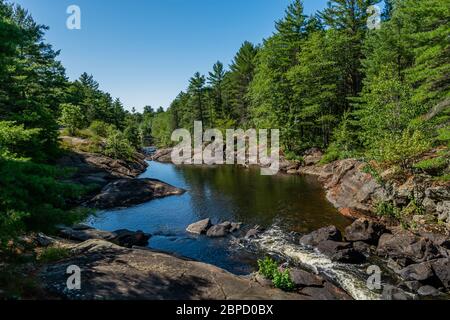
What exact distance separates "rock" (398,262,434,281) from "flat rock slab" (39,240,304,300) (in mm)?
5815

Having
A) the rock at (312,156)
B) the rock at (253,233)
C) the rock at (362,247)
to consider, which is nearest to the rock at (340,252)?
the rock at (362,247)

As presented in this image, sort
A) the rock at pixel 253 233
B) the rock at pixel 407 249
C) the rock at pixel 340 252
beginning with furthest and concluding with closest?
the rock at pixel 253 233
the rock at pixel 340 252
the rock at pixel 407 249

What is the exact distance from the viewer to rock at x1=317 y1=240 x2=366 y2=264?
1536cm

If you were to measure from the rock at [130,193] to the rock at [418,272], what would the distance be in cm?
2238

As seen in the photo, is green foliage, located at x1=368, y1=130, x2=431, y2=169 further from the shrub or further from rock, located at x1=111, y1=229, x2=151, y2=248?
the shrub

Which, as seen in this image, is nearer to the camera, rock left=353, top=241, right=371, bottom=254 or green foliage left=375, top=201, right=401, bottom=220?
rock left=353, top=241, right=371, bottom=254

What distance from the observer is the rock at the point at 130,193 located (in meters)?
27.6

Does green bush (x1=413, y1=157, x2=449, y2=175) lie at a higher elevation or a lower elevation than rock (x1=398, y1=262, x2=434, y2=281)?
higher

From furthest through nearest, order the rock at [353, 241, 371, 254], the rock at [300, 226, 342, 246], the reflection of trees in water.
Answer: the reflection of trees in water → the rock at [300, 226, 342, 246] → the rock at [353, 241, 371, 254]

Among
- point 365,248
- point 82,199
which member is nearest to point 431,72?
point 365,248

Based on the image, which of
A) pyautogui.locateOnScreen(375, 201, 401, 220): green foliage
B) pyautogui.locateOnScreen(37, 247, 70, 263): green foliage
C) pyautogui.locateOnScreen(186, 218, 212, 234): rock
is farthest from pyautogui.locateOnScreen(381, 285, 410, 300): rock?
pyautogui.locateOnScreen(37, 247, 70, 263): green foliage

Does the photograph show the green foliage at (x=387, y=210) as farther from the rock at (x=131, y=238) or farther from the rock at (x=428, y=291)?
the rock at (x=131, y=238)

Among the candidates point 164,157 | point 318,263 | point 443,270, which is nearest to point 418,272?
point 443,270

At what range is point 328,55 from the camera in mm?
41094
